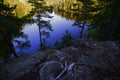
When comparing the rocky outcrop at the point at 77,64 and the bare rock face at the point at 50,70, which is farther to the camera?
the bare rock face at the point at 50,70

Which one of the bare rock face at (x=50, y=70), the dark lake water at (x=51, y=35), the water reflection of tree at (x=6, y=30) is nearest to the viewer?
the bare rock face at (x=50, y=70)

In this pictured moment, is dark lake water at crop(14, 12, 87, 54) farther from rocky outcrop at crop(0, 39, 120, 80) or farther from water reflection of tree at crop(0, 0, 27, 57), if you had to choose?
rocky outcrop at crop(0, 39, 120, 80)

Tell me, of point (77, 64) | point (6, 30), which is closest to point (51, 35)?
point (6, 30)

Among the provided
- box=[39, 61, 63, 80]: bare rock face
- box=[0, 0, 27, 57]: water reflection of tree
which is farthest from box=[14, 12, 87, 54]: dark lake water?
box=[39, 61, 63, 80]: bare rock face

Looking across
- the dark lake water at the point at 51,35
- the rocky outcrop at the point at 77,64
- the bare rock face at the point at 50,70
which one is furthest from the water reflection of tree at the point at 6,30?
the dark lake water at the point at 51,35

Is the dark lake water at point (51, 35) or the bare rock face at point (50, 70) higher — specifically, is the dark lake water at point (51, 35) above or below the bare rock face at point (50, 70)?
below

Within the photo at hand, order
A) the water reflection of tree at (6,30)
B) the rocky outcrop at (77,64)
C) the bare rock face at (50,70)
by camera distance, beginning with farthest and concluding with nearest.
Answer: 1. the water reflection of tree at (6,30)
2. the bare rock face at (50,70)
3. the rocky outcrop at (77,64)

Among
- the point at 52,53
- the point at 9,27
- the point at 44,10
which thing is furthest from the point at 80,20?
the point at 52,53

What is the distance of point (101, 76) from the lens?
5.77 meters

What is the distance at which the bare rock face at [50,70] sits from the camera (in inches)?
241

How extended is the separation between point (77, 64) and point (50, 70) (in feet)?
3.39

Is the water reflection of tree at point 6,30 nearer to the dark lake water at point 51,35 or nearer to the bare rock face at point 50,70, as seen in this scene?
the bare rock face at point 50,70

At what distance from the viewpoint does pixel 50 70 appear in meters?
6.35

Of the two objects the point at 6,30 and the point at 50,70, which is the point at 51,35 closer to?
the point at 6,30
